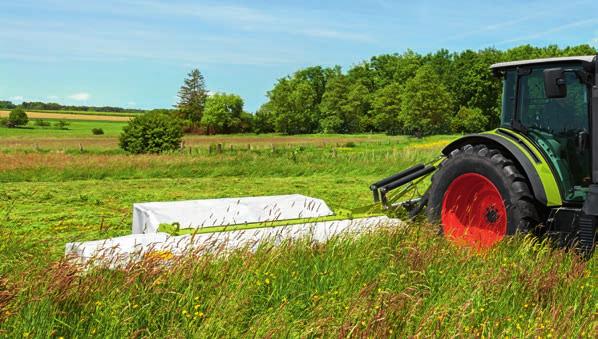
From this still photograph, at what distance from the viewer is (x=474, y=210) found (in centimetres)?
641

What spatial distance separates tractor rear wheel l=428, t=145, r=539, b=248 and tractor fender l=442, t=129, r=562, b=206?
9 cm

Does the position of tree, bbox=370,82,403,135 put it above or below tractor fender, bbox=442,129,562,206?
above

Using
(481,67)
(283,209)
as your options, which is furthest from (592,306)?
(481,67)

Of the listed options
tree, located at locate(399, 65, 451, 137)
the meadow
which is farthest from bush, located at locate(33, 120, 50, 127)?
the meadow

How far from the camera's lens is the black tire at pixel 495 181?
5.59 m

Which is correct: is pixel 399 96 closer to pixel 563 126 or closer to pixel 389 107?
pixel 389 107

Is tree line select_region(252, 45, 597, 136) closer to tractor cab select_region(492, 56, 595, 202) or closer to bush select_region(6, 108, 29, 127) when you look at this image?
bush select_region(6, 108, 29, 127)

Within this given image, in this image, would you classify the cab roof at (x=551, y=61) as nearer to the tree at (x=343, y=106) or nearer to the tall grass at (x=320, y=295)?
the tall grass at (x=320, y=295)

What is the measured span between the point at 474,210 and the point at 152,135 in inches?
980

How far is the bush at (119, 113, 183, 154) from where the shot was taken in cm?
Result: 2920

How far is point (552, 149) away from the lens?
5.94 meters

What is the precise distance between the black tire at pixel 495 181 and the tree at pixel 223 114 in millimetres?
85071

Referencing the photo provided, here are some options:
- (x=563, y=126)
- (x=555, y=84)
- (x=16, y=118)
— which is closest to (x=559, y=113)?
(x=563, y=126)

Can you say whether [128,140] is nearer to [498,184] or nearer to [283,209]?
[283,209]
